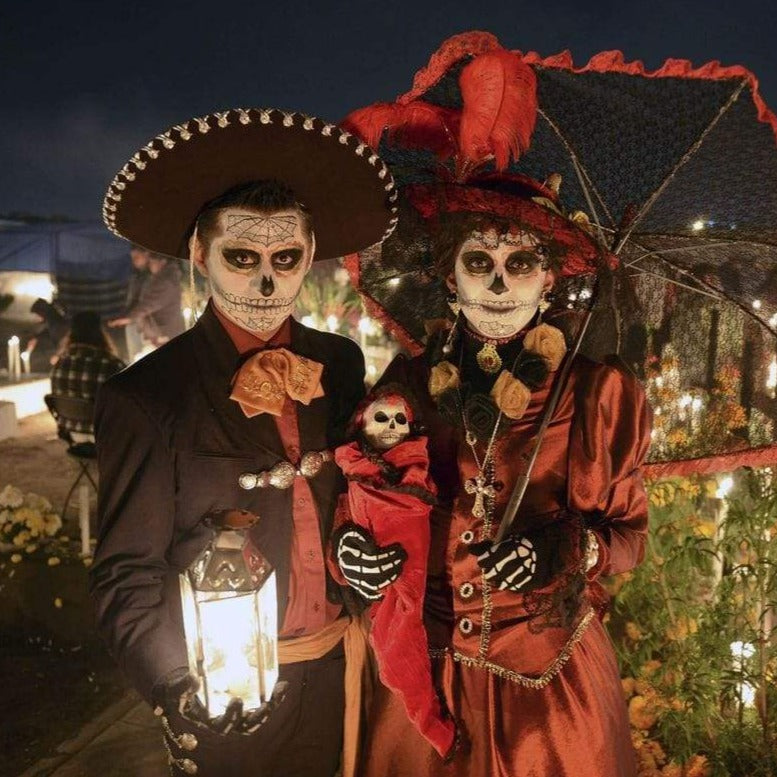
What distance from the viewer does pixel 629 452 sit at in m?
1.89

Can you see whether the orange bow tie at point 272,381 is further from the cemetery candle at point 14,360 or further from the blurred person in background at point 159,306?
the cemetery candle at point 14,360

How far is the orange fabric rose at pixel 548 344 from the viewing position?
191 cm

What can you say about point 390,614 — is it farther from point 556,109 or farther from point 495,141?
point 556,109

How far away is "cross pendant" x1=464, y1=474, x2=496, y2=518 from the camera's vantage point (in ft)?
6.17

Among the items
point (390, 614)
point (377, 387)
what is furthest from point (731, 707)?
point (377, 387)

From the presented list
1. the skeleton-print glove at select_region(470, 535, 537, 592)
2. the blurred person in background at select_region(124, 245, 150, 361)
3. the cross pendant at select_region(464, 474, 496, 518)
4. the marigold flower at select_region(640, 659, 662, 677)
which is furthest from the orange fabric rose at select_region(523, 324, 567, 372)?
the blurred person in background at select_region(124, 245, 150, 361)

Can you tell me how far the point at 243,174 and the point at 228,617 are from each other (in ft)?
3.46

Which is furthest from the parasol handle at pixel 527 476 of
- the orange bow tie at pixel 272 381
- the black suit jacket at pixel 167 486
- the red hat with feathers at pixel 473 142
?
the orange bow tie at pixel 272 381

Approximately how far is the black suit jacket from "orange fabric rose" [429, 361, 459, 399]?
1.12 ft

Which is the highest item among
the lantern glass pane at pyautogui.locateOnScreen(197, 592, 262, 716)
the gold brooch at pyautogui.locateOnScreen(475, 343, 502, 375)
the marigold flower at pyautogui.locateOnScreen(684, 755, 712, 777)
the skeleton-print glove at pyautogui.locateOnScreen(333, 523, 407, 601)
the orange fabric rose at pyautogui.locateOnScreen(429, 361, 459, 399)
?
the gold brooch at pyautogui.locateOnScreen(475, 343, 502, 375)

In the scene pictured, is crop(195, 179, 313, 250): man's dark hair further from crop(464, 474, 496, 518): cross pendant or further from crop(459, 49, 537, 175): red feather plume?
crop(464, 474, 496, 518): cross pendant

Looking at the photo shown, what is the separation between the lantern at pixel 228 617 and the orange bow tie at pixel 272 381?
33cm

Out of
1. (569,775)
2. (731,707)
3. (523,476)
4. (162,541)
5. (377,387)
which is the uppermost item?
(377,387)

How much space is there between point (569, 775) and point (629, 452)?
0.79m
